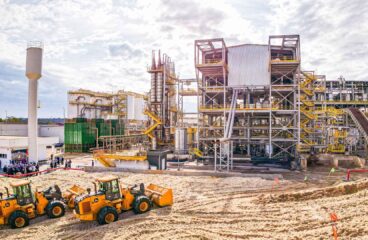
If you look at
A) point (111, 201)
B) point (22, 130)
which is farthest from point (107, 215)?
point (22, 130)

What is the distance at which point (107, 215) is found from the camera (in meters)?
11.4

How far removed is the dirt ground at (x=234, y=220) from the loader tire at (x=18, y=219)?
29cm

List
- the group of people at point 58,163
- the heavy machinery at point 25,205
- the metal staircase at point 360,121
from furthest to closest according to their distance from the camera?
1. the metal staircase at point 360,121
2. the group of people at point 58,163
3. the heavy machinery at point 25,205

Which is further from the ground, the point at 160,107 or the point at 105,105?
the point at 105,105

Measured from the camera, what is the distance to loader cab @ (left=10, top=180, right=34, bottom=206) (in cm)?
1174

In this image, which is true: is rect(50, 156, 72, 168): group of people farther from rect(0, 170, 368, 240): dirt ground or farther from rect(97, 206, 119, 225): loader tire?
rect(97, 206, 119, 225): loader tire

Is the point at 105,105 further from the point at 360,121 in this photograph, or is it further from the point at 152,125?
the point at 360,121

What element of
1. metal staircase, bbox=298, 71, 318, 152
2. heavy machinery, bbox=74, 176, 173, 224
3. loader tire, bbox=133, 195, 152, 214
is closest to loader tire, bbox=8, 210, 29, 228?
heavy machinery, bbox=74, 176, 173, 224

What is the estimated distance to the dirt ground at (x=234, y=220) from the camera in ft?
32.4

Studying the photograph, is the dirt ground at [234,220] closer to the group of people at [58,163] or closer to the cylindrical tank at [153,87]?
the group of people at [58,163]

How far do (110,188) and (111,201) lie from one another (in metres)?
0.57

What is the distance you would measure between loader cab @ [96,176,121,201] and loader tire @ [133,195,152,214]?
85 centimetres

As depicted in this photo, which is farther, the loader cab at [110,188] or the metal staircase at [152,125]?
the metal staircase at [152,125]

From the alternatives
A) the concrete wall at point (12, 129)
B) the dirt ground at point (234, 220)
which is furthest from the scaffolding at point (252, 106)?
the concrete wall at point (12, 129)
